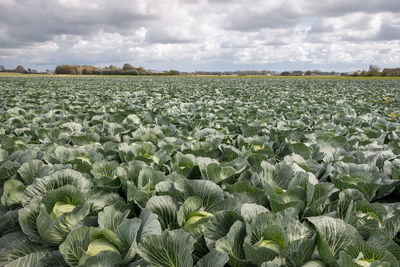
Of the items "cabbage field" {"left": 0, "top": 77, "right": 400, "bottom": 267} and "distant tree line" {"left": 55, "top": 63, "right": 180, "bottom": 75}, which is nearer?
"cabbage field" {"left": 0, "top": 77, "right": 400, "bottom": 267}

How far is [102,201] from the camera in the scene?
1.80 meters

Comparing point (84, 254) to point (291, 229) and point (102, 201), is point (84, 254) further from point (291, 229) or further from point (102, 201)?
point (291, 229)

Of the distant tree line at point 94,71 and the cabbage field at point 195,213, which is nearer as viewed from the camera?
the cabbage field at point 195,213

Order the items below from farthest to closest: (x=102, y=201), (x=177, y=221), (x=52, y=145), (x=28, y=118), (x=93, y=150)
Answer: (x=28, y=118) < (x=52, y=145) < (x=93, y=150) < (x=102, y=201) < (x=177, y=221)

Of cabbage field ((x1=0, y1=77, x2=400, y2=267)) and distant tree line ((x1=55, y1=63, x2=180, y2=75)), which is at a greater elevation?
distant tree line ((x1=55, y1=63, x2=180, y2=75))

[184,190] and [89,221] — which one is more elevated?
[184,190]

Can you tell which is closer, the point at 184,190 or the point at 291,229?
the point at 291,229

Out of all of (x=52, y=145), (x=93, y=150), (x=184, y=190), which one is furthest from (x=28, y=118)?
(x=184, y=190)

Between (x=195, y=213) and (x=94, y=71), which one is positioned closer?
(x=195, y=213)

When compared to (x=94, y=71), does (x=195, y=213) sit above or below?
below

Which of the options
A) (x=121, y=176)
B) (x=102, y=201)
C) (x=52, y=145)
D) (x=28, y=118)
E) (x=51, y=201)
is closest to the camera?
(x=51, y=201)

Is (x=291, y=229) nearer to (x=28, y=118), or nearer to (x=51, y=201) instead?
(x=51, y=201)

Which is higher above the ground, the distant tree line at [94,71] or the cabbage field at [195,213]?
the distant tree line at [94,71]

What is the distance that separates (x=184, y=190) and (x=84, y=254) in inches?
27.0
